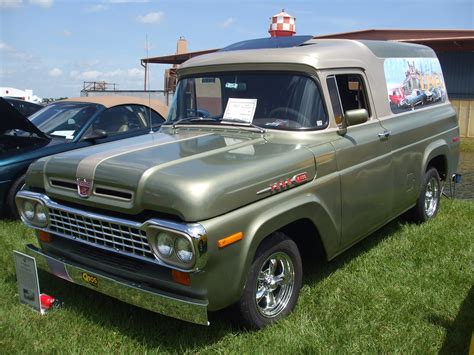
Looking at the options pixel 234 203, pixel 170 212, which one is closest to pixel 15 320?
pixel 170 212

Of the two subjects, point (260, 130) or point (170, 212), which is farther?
point (260, 130)

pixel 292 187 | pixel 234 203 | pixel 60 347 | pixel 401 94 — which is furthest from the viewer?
pixel 401 94

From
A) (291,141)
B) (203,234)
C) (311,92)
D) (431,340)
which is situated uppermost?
(311,92)

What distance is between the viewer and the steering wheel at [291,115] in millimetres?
3859

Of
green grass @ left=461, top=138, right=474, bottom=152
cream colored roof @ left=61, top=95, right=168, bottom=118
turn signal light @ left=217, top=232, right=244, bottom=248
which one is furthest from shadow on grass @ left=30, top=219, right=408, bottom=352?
green grass @ left=461, top=138, right=474, bottom=152

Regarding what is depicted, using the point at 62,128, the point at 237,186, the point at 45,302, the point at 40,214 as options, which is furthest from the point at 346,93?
the point at 62,128

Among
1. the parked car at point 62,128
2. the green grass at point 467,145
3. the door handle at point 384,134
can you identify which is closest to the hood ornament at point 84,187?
the door handle at point 384,134

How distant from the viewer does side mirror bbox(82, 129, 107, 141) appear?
20.4ft

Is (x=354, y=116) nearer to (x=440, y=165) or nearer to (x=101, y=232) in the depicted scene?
(x=101, y=232)

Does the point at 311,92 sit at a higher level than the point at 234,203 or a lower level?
higher

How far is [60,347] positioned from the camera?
10.4 ft

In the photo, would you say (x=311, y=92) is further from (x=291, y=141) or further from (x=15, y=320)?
(x=15, y=320)

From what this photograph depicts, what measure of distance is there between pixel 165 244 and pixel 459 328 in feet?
7.22

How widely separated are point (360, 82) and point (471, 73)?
1669 cm
